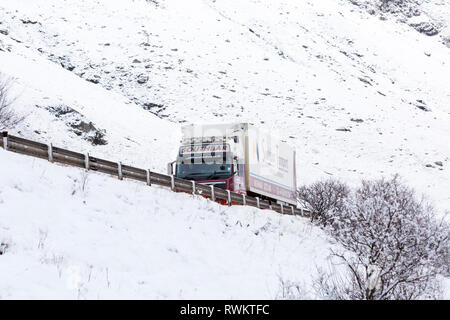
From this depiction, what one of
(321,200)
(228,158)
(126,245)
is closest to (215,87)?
(321,200)

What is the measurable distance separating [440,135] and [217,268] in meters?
53.7

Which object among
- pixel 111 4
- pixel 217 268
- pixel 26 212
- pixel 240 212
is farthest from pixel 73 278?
pixel 111 4

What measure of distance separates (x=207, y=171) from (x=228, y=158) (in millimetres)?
1099

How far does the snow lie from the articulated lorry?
2903 millimetres

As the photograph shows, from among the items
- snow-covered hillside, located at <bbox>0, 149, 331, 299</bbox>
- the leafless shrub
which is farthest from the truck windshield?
the leafless shrub

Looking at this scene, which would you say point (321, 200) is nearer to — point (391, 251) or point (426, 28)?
point (391, 251)

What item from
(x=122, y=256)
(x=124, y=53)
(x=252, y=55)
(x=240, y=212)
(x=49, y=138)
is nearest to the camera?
(x=122, y=256)

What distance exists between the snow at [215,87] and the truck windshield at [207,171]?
2818 mm

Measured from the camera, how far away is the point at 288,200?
25938 mm

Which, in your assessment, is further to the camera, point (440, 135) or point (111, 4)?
point (111, 4)

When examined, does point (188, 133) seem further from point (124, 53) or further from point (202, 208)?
point (124, 53)

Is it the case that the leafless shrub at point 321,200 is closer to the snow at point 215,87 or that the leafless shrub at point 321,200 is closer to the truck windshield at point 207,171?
the truck windshield at point 207,171

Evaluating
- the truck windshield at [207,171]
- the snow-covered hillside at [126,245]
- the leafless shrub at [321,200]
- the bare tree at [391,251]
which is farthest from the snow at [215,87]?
the leafless shrub at [321,200]

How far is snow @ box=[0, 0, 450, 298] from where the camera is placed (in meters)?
36.8
